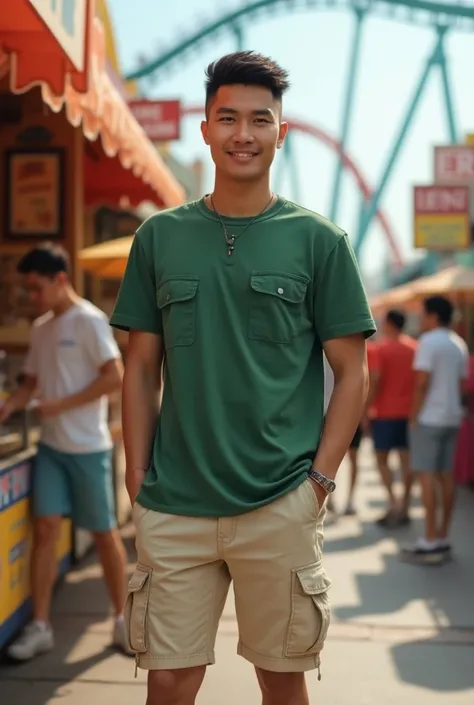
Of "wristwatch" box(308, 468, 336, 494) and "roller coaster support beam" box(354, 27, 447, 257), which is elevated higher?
"roller coaster support beam" box(354, 27, 447, 257)

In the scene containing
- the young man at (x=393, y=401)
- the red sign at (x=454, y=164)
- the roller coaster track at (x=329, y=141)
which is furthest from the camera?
the roller coaster track at (x=329, y=141)

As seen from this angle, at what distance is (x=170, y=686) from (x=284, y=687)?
28cm

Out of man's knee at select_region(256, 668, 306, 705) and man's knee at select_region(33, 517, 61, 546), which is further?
man's knee at select_region(33, 517, 61, 546)

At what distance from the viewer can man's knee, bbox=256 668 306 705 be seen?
2195 millimetres

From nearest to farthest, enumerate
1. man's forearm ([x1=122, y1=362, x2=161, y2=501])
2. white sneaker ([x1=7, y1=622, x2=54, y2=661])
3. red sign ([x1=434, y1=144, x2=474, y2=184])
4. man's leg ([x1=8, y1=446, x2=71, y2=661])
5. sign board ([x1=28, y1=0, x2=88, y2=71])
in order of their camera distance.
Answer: man's forearm ([x1=122, y1=362, x2=161, y2=501])
sign board ([x1=28, y1=0, x2=88, y2=71])
white sneaker ([x1=7, y1=622, x2=54, y2=661])
man's leg ([x1=8, y1=446, x2=71, y2=661])
red sign ([x1=434, y1=144, x2=474, y2=184])

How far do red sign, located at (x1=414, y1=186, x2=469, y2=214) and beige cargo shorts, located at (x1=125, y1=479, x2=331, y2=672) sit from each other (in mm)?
11211

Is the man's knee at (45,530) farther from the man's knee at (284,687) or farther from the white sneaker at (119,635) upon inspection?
the man's knee at (284,687)

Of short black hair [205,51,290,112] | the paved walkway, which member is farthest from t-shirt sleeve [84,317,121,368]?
short black hair [205,51,290,112]

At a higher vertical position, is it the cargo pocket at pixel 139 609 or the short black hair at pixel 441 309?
the short black hair at pixel 441 309

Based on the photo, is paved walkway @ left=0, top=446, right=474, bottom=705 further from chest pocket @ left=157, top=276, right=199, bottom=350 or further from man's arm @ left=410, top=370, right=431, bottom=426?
chest pocket @ left=157, top=276, right=199, bottom=350

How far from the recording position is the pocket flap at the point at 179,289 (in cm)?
217

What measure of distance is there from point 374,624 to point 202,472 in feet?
9.73

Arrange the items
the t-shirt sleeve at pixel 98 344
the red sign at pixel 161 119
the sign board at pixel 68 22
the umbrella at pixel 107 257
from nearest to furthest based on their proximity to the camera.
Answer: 1. the sign board at pixel 68 22
2. the t-shirt sleeve at pixel 98 344
3. the umbrella at pixel 107 257
4. the red sign at pixel 161 119

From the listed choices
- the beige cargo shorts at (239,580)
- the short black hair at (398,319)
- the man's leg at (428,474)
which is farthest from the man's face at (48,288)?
the short black hair at (398,319)
